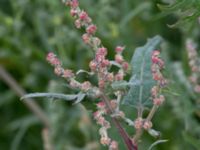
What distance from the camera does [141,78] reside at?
1.11 meters

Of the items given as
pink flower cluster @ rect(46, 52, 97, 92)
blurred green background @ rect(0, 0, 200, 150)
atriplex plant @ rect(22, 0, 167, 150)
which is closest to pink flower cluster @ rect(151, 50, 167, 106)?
atriplex plant @ rect(22, 0, 167, 150)

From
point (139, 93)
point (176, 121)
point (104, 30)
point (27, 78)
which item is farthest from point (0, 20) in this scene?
point (139, 93)

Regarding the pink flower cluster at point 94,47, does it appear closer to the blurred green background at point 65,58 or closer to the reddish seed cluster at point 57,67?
the reddish seed cluster at point 57,67

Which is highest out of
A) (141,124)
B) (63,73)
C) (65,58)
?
(65,58)

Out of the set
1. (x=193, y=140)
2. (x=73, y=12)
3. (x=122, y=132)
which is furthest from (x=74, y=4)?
(x=193, y=140)

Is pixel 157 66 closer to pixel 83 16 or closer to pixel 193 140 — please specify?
pixel 83 16

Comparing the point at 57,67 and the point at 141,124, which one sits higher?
the point at 57,67

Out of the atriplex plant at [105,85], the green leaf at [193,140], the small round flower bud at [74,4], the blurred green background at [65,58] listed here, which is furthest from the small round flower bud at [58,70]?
the blurred green background at [65,58]

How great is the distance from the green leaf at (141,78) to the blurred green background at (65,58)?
559mm

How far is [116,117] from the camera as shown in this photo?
1.00 m

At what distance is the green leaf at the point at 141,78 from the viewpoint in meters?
1.08

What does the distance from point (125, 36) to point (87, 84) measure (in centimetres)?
133

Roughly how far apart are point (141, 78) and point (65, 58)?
1.03 m

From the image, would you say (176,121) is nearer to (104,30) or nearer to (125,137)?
(104,30)
